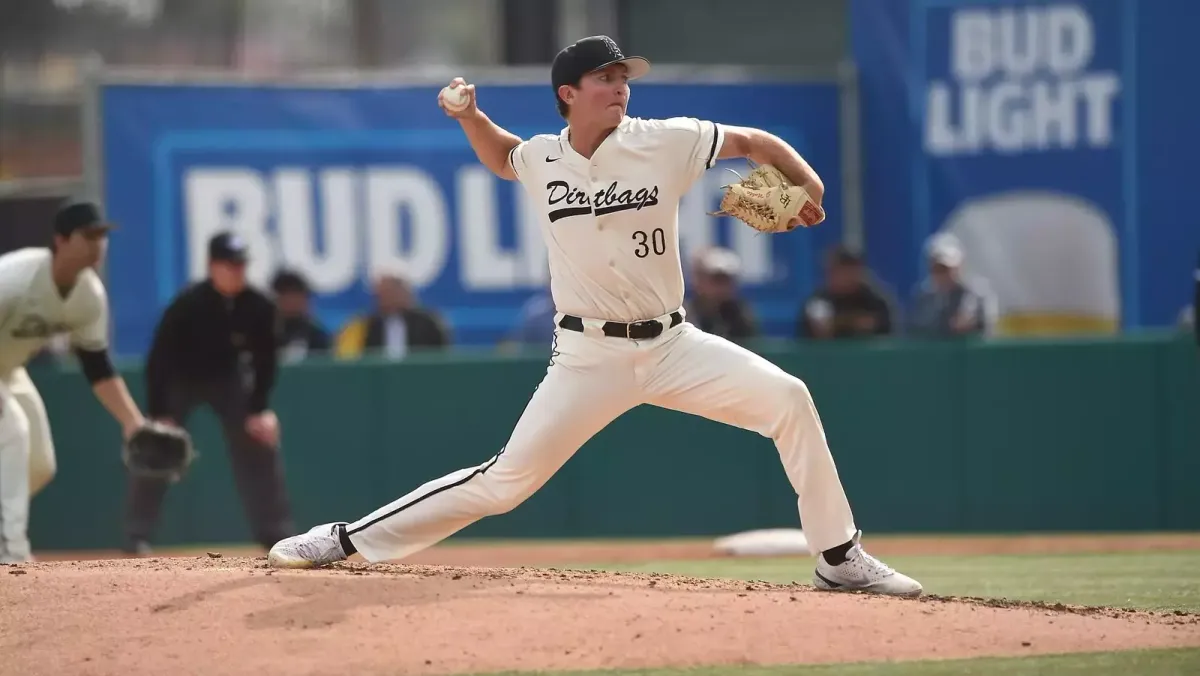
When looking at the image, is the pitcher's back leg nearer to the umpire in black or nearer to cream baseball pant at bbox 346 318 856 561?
cream baseball pant at bbox 346 318 856 561

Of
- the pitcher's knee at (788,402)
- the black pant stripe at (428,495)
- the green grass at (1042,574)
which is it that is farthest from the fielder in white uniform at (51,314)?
the pitcher's knee at (788,402)

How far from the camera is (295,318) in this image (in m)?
14.4

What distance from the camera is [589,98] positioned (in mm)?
7027

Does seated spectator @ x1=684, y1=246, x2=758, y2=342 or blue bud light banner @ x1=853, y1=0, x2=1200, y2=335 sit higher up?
blue bud light banner @ x1=853, y1=0, x2=1200, y2=335

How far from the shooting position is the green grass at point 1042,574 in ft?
26.9

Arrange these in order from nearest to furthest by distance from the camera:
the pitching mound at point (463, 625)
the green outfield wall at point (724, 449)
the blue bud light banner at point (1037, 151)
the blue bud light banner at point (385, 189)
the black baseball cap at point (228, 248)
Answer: the pitching mound at point (463, 625) → the black baseball cap at point (228, 248) → the green outfield wall at point (724, 449) → the blue bud light banner at point (385, 189) → the blue bud light banner at point (1037, 151)

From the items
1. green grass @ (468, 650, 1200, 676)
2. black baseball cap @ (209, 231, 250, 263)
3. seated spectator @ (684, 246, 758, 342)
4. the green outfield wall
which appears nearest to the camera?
green grass @ (468, 650, 1200, 676)

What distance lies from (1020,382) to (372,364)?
4.60m

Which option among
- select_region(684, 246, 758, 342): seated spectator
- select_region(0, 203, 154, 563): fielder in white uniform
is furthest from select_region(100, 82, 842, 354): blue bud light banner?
select_region(0, 203, 154, 563): fielder in white uniform

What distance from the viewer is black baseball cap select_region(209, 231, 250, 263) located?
1152 centimetres

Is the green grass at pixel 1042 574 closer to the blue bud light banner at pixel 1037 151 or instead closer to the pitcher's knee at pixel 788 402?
the pitcher's knee at pixel 788 402

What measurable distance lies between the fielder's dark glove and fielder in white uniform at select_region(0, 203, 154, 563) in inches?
13.0

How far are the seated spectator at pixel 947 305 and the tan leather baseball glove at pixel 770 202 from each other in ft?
24.1

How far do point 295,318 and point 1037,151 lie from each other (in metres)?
6.12
